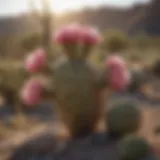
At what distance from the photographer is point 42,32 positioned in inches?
284

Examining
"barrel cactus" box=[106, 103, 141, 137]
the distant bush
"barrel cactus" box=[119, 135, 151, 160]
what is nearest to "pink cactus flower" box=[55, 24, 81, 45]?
"barrel cactus" box=[106, 103, 141, 137]

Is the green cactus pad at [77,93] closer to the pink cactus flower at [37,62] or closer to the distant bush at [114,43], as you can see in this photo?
the pink cactus flower at [37,62]

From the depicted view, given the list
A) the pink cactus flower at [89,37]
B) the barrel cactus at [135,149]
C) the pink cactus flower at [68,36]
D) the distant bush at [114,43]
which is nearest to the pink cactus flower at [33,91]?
the pink cactus flower at [68,36]

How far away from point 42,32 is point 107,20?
0.81 metres

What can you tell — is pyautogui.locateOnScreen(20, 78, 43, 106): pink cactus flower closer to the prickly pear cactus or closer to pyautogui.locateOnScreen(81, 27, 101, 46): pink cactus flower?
the prickly pear cactus

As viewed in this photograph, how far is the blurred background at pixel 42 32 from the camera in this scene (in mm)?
6105

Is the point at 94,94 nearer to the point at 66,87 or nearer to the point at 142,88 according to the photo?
the point at 66,87

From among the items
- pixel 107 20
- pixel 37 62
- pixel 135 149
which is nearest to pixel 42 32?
pixel 107 20

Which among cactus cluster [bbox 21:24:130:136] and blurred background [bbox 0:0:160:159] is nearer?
cactus cluster [bbox 21:24:130:136]

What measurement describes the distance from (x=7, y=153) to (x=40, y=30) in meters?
2.91

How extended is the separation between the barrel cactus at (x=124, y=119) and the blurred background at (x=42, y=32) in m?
0.32

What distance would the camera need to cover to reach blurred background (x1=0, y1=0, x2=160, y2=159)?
6.11 metres

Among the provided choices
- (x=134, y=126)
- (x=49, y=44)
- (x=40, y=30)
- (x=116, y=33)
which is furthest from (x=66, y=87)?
(x=116, y=33)

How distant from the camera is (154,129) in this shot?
524 cm
